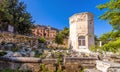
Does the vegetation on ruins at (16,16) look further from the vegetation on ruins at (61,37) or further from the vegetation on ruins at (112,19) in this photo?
the vegetation on ruins at (112,19)

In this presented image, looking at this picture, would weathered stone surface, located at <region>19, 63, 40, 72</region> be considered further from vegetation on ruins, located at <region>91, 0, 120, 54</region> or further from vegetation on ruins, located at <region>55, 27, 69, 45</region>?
vegetation on ruins, located at <region>55, 27, 69, 45</region>

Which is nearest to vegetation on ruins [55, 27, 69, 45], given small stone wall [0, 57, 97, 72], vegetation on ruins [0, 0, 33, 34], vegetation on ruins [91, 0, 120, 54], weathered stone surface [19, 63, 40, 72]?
vegetation on ruins [0, 0, 33, 34]

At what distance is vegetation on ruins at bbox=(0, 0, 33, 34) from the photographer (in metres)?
23.9

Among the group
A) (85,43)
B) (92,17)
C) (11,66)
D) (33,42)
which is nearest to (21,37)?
(33,42)

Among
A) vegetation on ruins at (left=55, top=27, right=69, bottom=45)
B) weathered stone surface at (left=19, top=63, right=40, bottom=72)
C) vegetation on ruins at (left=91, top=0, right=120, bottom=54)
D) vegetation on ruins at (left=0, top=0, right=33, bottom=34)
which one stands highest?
vegetation on ruins at (left=0, top=0, right=33, bottom=34)

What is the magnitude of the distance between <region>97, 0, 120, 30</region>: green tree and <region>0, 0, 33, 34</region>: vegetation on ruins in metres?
19.5

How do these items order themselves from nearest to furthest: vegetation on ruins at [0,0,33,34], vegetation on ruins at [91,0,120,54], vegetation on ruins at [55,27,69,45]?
vegetation on ruins at [91,0,120,54]
vegetation on ruins at [0,0,33,34]
vegetation on ruins at [55,27,69,45]

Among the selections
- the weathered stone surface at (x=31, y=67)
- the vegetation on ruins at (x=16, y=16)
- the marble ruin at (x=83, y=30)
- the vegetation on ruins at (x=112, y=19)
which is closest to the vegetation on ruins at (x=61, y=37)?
the vegetation on ruins at (x=16, y=16)

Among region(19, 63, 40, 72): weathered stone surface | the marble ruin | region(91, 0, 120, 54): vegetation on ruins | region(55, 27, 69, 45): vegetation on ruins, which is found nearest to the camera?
region(91, 0, 120, 54): vegetation on ruins

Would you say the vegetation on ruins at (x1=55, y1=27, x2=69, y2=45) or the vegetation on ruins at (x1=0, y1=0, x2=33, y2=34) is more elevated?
the vegetation on ruins at (x1=0, y1=0, x2=33, y2=34)

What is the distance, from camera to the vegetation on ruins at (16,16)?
23877 millimetres

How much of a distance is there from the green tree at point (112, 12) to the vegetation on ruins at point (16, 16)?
19.5 meters

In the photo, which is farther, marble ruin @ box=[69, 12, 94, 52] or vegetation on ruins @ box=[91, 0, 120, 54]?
marble ruin @ box=[69, 12, 94, 52]

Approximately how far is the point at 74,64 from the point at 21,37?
1224 cm
